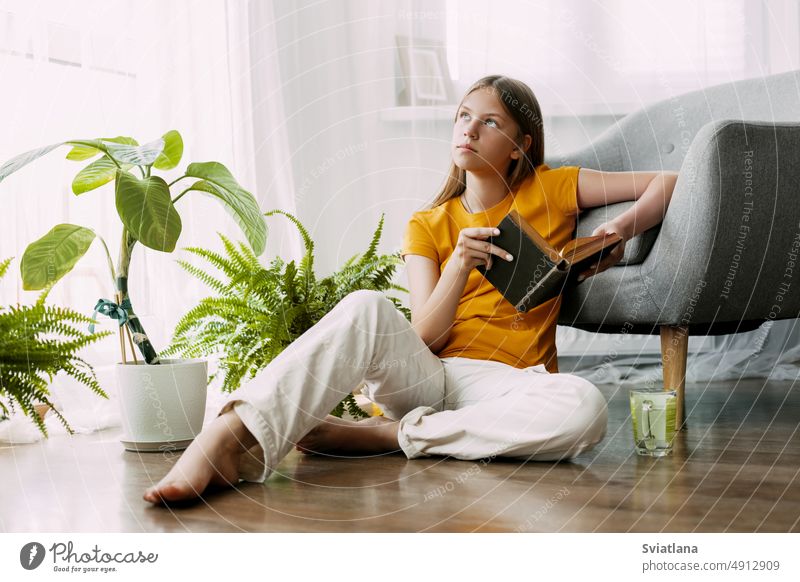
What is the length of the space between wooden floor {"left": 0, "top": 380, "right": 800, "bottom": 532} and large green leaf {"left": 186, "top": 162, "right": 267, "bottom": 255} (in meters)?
0.41

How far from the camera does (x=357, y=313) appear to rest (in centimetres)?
125

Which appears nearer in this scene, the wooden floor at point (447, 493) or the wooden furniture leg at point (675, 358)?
the wooden floor at point (447, 493)

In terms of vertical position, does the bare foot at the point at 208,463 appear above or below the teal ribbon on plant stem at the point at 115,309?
below

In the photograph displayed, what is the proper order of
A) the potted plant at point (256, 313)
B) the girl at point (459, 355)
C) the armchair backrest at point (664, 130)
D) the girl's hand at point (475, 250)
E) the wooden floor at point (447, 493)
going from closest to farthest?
the wooden floor at point (447, 493) → the girl at point (459, 355) → the girl's hand at point (475, 250) → the potted plant at point (256, 313) → the armchair backrest at point (664, 130)

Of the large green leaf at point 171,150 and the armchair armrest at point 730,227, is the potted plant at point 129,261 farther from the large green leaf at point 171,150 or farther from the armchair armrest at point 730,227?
the armchair armrest at point 730,227

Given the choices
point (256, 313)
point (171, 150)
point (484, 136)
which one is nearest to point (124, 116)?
point (171, 150)

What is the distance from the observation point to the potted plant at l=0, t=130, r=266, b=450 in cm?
141

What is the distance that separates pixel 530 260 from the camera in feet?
4.40

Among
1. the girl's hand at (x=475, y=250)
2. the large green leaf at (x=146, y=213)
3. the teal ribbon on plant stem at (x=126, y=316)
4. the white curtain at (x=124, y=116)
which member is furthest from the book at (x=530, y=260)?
the white curtain at (x=124, y=116)

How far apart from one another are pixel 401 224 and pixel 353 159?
28cm

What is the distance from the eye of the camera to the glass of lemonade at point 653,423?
1331mm

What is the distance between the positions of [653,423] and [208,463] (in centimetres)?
72

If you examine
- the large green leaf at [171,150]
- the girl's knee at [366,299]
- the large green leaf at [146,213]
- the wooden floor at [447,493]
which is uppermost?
the large green leaf at [171,150]

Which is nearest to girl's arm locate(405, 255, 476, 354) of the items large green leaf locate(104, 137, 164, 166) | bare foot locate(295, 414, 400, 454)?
bare foot locate(295, 414, 400, 454)
